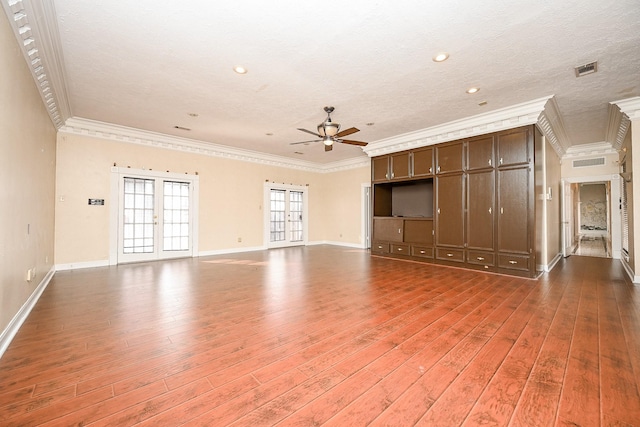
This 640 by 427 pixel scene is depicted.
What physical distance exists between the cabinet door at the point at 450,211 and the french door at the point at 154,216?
6025 mm

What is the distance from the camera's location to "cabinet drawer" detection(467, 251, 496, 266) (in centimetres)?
528

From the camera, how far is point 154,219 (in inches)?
258

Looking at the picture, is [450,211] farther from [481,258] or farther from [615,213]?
[615,213]

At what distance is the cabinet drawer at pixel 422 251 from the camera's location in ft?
20.5

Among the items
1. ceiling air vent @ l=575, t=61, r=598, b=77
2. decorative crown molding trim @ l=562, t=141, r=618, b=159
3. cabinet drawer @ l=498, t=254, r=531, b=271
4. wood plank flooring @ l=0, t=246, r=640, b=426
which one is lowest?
wood plank flooring @ l=0, t=246, r=640, b=426

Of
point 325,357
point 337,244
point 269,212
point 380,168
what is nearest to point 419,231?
point 380,168

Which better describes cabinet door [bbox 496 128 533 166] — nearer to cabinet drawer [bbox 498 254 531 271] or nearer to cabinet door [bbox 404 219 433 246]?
cabinet drawer [bbox 498 254 531 271]

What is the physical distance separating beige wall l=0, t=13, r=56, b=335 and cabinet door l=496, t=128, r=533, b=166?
6759 millimetres

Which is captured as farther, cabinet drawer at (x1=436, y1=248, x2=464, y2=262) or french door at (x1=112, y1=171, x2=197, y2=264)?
french door at (x1=112, y1=171, x2=197, y2=264)

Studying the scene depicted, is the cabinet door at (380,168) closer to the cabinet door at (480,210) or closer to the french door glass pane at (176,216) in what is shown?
the cabinet door at (480,210)

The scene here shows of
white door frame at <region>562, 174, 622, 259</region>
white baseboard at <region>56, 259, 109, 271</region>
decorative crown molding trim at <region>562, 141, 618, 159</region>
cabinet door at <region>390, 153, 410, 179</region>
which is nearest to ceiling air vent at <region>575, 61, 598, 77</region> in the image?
cabinet door at <region>390, 153, 410, 179</region>

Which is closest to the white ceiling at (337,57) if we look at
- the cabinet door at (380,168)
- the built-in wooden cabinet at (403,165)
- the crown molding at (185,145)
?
the crown molding at (185,145)

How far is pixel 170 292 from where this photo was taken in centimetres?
395

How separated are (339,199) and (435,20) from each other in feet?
24.0
